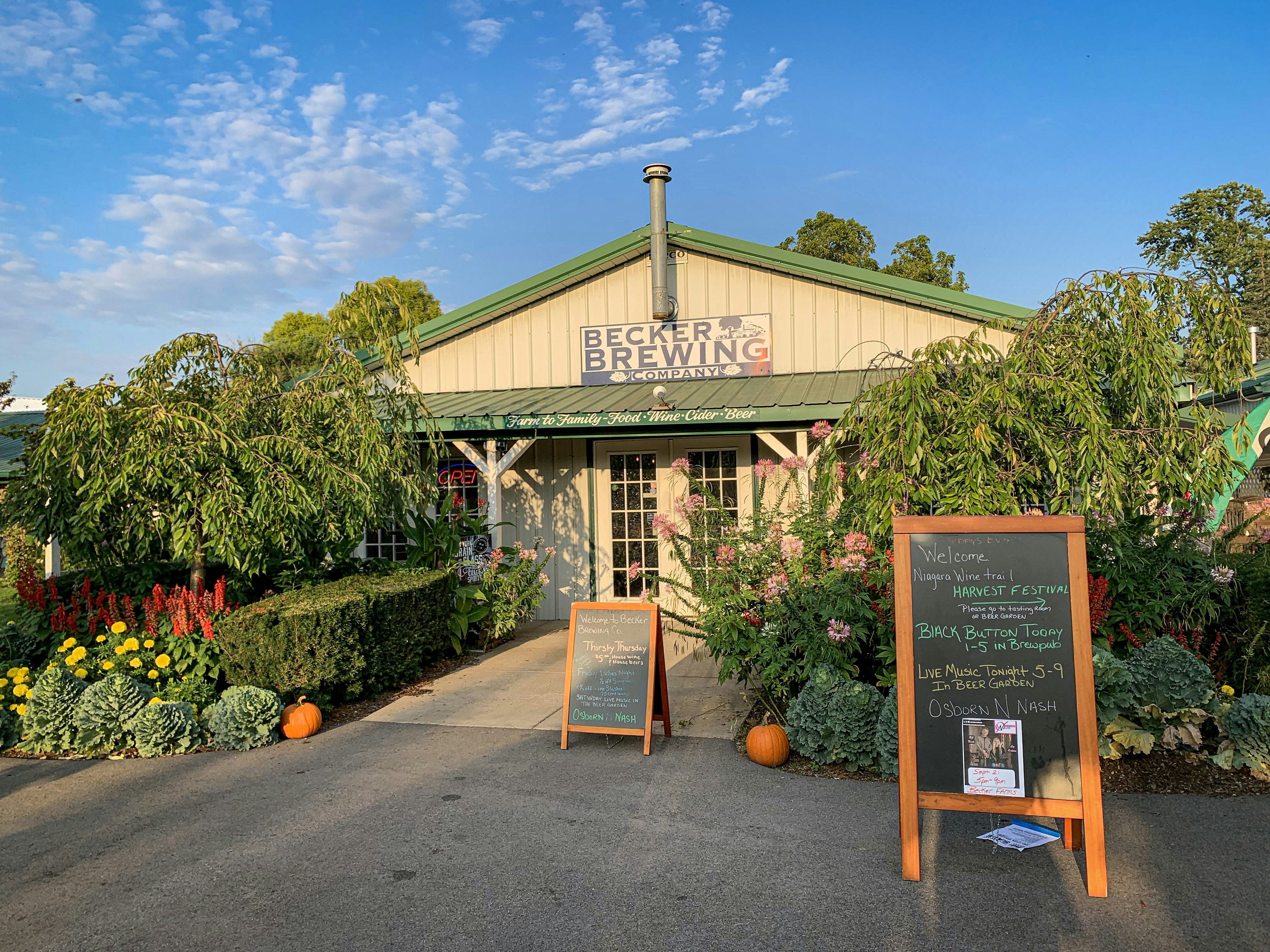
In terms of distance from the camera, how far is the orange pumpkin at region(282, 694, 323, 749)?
6.05 m

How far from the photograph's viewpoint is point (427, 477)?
8.33 metres

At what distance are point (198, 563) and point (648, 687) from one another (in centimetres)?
394

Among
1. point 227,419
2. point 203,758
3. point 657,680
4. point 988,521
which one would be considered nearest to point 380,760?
point 203,758

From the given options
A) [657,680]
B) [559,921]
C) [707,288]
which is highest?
[707,288]

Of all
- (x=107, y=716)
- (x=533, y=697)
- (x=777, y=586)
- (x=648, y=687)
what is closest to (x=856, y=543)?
(x=777, y=586)

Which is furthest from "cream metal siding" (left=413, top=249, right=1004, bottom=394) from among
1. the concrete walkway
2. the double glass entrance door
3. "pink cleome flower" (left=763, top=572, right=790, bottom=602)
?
"pink cleome flower" (left=763, top=572, right=790, bottom=602)

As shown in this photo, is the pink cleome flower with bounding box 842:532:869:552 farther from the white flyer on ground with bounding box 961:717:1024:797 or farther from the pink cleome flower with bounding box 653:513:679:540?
the white flyer on ground with bounding box 961:717:1024:797

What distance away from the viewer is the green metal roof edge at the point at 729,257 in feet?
30.5

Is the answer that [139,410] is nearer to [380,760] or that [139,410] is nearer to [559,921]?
[380,760]

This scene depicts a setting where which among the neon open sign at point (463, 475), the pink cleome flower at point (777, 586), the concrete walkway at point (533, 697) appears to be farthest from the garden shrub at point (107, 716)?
the neon open sign at point (463, 475)

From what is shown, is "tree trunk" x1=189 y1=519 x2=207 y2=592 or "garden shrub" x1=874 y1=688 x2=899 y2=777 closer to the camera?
"garden shrub" x1=874 y1=688 x2=899 y2=777

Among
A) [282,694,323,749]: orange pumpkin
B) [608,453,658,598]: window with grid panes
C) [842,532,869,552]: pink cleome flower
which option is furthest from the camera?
[608,453,658,598]: window with grid panes

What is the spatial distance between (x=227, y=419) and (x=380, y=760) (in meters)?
2.99

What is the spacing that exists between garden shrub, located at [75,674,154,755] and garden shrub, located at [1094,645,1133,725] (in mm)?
5895
